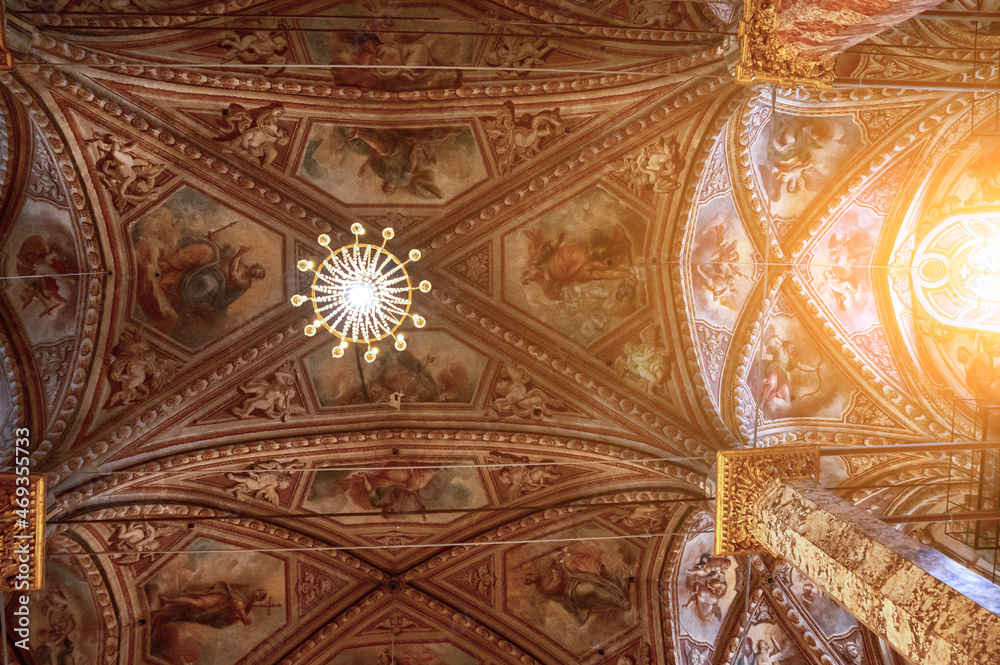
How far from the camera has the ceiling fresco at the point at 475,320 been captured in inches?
318

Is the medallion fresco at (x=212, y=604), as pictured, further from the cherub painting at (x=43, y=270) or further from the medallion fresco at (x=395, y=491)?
the cherub painting at (x=43, y=270)

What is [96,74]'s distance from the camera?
7.63 meters

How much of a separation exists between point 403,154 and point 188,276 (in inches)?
127

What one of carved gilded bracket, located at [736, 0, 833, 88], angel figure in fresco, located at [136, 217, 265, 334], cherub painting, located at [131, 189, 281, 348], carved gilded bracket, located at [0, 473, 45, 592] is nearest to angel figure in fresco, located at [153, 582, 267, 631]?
carved gilded bracket, located at [0, 473, 45, 592]

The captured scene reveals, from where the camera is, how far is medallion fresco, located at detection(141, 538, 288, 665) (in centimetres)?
907

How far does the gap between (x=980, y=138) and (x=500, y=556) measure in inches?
311

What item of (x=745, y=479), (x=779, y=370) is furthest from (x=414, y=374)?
(x=779, y=370)

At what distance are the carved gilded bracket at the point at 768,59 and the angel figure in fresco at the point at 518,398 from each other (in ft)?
15.3

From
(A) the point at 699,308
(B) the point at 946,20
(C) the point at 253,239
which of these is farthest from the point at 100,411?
(B) the point at 946,20

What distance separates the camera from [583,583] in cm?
958

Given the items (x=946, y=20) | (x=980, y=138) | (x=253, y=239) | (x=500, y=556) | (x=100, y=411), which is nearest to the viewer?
(x=946, y=20)

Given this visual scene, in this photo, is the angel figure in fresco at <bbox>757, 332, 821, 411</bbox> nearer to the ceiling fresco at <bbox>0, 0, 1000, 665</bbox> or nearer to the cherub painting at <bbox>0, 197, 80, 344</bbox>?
the ceiling fresco at <bbox>0, 0, 1000, 665</bbox>

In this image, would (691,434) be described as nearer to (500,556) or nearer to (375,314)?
(500,556)

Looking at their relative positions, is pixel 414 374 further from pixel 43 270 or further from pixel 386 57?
pixel 43 270
